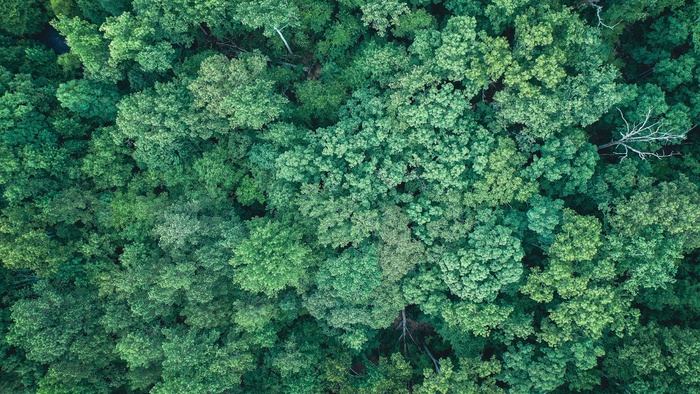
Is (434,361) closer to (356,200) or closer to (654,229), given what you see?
(356,200)

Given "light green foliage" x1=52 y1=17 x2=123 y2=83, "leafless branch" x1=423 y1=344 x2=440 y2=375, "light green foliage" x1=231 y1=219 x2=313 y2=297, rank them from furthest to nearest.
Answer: "leafless branch" x1=423 y1=344 x2=440 y2=375 < "light green foliage" x1=52 y1=17 x2=123 y2=83 < "light green foliage" x1=231 y1=219 x2=313 y2=297

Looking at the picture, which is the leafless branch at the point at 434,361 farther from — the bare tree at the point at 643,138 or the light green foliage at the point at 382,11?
the light green foliage at the point at 382,11

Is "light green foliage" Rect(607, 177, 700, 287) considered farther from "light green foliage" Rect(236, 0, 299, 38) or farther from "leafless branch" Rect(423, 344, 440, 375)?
"light green foliage" Rect(236, 0, 299, 38)

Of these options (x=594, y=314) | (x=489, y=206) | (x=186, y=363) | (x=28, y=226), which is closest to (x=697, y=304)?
(x=594, y=314)

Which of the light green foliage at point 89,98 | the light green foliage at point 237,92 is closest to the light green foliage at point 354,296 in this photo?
the light green foliage at point 237,92

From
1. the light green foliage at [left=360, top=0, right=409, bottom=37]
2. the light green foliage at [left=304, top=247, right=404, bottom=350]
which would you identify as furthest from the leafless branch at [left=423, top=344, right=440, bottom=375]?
the light green foliage at [left=360, top=0, right=409, bottom=37]
